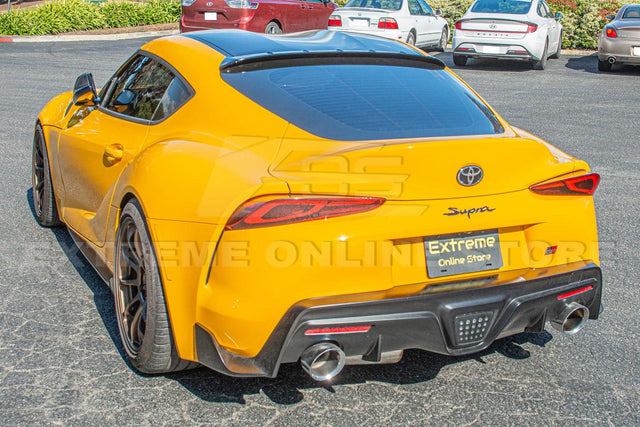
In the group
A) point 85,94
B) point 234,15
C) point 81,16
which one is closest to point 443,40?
point 234,15

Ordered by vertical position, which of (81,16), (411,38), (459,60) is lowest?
(81,16)

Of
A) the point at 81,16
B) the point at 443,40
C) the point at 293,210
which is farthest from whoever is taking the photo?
the point at 81,16

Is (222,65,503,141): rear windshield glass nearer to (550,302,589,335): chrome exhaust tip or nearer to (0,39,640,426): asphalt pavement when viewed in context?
(550,302,589,335): chrome exhaust tip

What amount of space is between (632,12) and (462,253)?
1614 cm

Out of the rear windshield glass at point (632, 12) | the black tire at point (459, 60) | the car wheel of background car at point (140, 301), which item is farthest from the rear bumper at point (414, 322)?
the rear windshield glass at point (632, 12)

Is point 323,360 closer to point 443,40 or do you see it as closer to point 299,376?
point 299,376

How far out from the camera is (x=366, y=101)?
3682 millimetres

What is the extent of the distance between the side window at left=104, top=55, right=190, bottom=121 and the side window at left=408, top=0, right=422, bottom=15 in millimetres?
14558

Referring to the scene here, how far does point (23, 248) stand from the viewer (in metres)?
5.36

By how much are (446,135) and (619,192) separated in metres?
4.30

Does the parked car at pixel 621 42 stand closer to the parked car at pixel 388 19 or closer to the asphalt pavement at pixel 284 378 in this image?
the parked car at pixel 388 19

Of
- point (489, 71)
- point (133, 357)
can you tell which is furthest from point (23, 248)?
point (489, 71)

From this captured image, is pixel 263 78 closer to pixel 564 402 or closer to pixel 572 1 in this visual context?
pixel 564 402

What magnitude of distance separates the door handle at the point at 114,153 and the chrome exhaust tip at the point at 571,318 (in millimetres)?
2308
